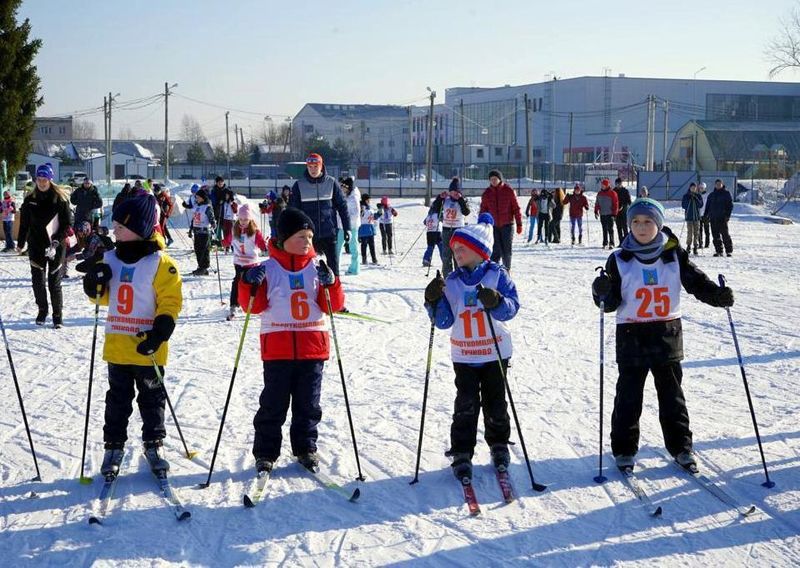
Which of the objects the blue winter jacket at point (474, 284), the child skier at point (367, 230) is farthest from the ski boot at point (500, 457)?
the child skier at point (367, 230)

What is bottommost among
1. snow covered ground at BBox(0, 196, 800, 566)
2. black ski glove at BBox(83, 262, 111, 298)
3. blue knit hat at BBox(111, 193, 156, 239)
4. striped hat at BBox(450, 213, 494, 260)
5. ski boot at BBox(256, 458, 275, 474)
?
snow covered ground at BBox(0, 196, 800, 566)

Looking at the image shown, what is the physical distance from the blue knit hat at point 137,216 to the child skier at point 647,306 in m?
2.58

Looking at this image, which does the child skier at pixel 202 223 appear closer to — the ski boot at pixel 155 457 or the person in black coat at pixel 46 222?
the person in black coat at pixel 46 222

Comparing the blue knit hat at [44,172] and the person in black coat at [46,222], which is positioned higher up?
the blue knit hat at [44,172]

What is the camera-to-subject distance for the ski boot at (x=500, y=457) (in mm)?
4906

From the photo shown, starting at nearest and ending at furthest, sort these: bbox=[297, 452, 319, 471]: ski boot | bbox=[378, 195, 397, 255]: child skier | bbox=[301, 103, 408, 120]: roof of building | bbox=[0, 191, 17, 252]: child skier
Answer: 1. bbox=[297, 452, 319, 471]: ski boot
2. bbox=[378, 195, 397, 255]: child skier
3. bbox=[0, 191, 17, 252]: child skier
4. bbox=[301, 103, 408, 120]: roof of building

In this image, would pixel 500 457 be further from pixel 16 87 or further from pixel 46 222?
pixel 16 87

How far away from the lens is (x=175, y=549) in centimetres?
399

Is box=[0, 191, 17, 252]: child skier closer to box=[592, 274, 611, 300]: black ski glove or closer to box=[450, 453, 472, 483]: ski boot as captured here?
box=[450, 453, 472, 483]: ski boot

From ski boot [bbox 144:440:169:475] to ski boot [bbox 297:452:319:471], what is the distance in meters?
0.79

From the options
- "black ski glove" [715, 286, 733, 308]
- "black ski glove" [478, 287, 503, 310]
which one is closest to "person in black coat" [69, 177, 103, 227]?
"black ski glove" [478, 287, 503, 310]

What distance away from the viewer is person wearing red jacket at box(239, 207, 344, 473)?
484cm

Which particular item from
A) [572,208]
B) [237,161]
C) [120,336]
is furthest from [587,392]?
[237,161]

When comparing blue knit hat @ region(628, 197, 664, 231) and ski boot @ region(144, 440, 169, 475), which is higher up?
blue knit hat @ region(628, 197, 664, 231)
